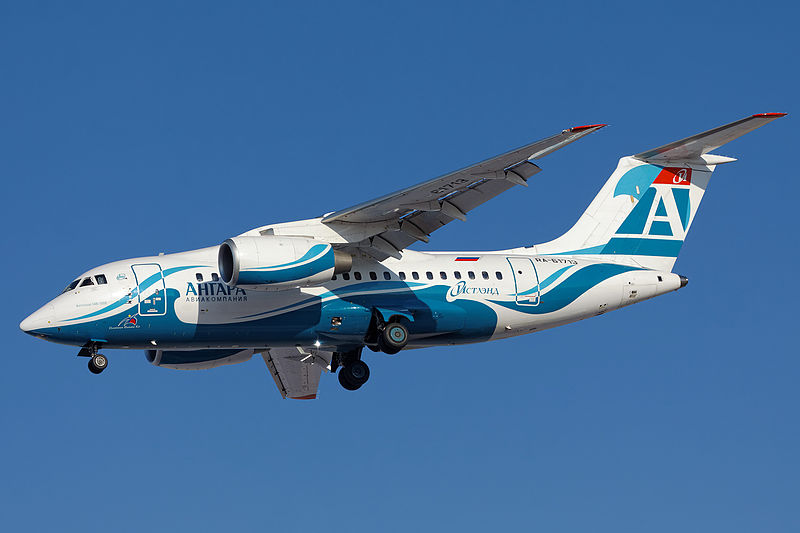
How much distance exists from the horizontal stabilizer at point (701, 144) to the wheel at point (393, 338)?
208 inches

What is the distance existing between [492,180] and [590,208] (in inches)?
146

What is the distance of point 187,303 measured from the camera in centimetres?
1647

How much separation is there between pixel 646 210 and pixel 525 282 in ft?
8.99

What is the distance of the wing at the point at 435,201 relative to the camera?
15.4m

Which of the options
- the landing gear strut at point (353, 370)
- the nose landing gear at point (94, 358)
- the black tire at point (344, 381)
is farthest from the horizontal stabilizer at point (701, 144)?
the nose landing gear at point (94, 358)

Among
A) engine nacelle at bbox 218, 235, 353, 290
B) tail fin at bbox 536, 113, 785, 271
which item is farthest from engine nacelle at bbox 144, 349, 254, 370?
tail fin at bbox 536, 113, 785, 271

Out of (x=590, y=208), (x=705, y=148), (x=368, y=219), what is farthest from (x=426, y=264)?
(x=705, y=148)

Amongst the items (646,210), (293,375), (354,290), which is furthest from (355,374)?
(646,210)

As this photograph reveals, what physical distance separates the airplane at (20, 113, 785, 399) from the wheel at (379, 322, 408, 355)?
0.08 feet

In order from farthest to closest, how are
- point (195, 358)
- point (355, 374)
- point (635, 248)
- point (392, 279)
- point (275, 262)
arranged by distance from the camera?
point (635, 248) → point (195, 358) → point (355, 374) → point (392, 279) → point (275, 262)

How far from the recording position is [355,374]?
18531mm

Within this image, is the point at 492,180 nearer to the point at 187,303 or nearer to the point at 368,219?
the point at 368,219

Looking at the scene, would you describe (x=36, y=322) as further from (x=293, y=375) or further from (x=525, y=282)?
(x=525, y=282)

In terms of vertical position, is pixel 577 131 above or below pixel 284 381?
above
